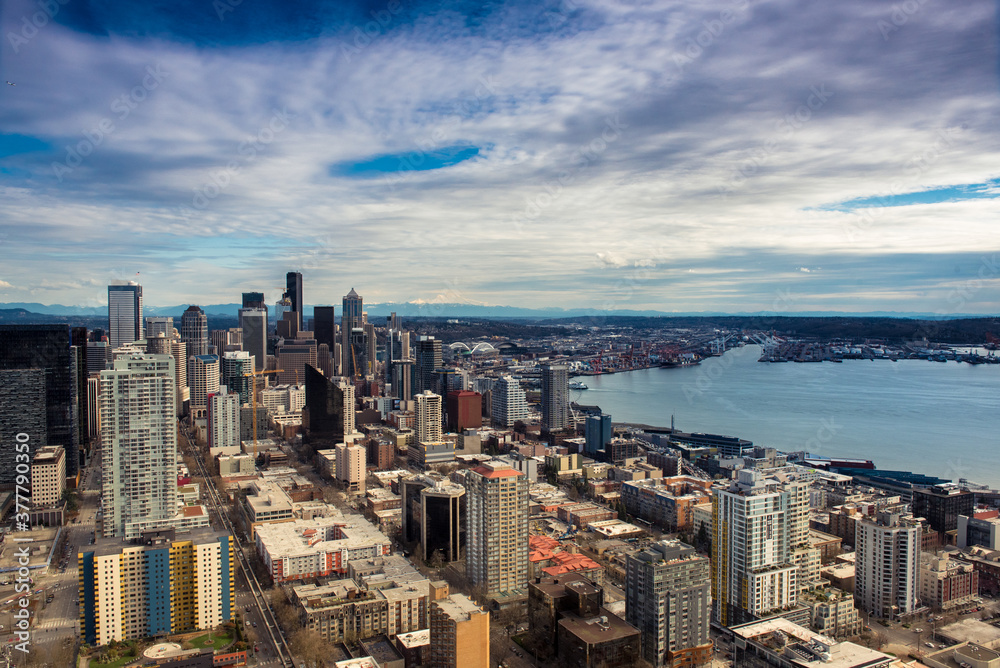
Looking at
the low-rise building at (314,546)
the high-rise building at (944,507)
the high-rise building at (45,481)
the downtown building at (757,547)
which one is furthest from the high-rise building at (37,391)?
the high-rise building at (944,507)

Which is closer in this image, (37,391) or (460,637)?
(460,637)

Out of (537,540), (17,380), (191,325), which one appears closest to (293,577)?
(537,540)

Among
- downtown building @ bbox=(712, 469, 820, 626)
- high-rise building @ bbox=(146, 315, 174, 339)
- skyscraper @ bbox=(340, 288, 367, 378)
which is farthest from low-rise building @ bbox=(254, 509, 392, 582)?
high-rise building @ bbox=(146, 315, 174, 339)

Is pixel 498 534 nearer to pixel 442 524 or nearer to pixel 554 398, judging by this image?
pixel 442 524

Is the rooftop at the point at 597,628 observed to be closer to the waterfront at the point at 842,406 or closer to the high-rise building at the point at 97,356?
the waterfront at the point at 842,406

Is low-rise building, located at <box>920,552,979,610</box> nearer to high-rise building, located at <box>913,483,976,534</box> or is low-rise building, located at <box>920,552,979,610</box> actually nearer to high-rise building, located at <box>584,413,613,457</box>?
high-rise building, located at <box>913,483,976,534</box>

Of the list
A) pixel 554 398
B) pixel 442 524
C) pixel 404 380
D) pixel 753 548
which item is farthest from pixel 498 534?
pixel 404 380
